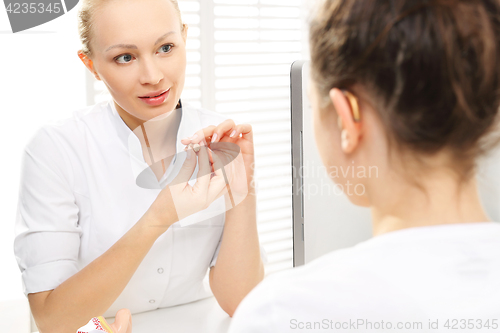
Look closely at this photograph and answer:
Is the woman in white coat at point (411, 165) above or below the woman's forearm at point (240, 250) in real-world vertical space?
above

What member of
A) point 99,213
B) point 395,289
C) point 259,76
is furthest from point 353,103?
point 259,76

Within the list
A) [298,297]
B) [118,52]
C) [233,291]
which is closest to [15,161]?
[118,52]

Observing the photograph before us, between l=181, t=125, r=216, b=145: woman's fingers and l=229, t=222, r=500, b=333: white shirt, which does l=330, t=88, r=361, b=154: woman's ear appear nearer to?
l=229, t=222, r=500, b=333: white shirt

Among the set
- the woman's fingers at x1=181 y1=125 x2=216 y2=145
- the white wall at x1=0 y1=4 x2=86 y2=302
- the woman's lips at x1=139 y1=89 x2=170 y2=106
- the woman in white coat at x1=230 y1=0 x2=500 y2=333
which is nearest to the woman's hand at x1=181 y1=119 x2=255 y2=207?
the woman's fingers at x1=181 y1=125 x2=216 y2=145

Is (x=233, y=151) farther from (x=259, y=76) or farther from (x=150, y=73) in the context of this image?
(x=259, y=76)

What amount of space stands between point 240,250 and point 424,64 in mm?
621

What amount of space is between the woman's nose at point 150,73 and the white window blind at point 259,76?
0.72m

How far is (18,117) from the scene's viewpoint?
1.32 meters

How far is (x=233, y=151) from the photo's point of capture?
830mm

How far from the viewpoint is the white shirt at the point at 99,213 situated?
80cm

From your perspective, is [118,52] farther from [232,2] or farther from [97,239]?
[232,2]

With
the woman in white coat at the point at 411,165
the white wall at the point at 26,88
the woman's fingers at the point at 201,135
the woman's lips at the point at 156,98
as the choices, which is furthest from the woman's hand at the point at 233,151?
the white wall at the point at 26,88

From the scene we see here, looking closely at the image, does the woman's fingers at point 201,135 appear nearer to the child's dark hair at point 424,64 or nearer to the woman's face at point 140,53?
the woman's face at point 140,53

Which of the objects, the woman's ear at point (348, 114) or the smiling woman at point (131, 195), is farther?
the smiling woman at point (131, 195)
